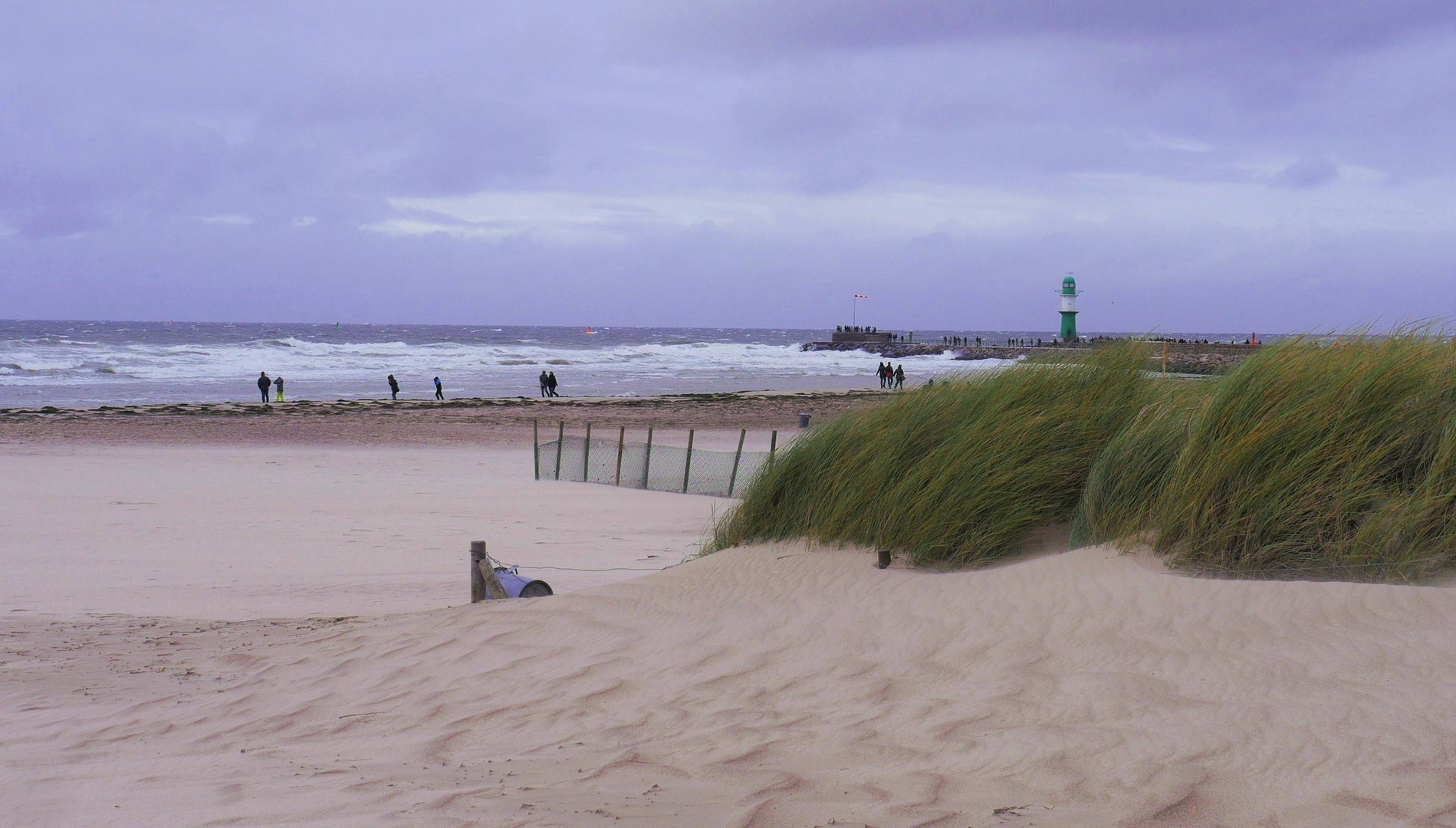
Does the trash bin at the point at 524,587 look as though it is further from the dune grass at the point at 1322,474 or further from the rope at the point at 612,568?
the dune grass at the point at 1322,474

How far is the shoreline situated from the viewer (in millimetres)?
25328

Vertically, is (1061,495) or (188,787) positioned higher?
(1061,495)

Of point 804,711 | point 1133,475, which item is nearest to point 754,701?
point 804,711

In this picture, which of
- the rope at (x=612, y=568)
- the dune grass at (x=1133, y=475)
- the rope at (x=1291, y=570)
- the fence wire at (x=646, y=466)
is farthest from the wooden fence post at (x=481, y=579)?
the fence wire at (x=646, y=466)

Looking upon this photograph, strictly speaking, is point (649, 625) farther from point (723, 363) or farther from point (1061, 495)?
point (723, 363)

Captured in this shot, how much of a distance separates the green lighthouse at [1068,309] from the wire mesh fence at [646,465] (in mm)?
54598

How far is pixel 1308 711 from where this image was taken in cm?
378

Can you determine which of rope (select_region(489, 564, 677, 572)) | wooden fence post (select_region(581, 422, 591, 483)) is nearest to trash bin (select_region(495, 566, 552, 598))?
rope (select_region(489, 564, 677, 572))

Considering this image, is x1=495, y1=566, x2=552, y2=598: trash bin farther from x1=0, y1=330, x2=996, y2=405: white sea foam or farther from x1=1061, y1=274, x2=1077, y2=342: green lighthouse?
x1=1061, y1=274, x2=1077, y2=342: green lighthouse

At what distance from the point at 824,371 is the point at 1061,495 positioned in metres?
57.6

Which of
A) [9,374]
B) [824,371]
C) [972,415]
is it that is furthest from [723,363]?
[972,415]

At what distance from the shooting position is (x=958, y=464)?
6406 millimetres

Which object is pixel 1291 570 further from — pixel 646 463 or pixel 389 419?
pixel 389 419

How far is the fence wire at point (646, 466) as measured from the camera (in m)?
16.9
